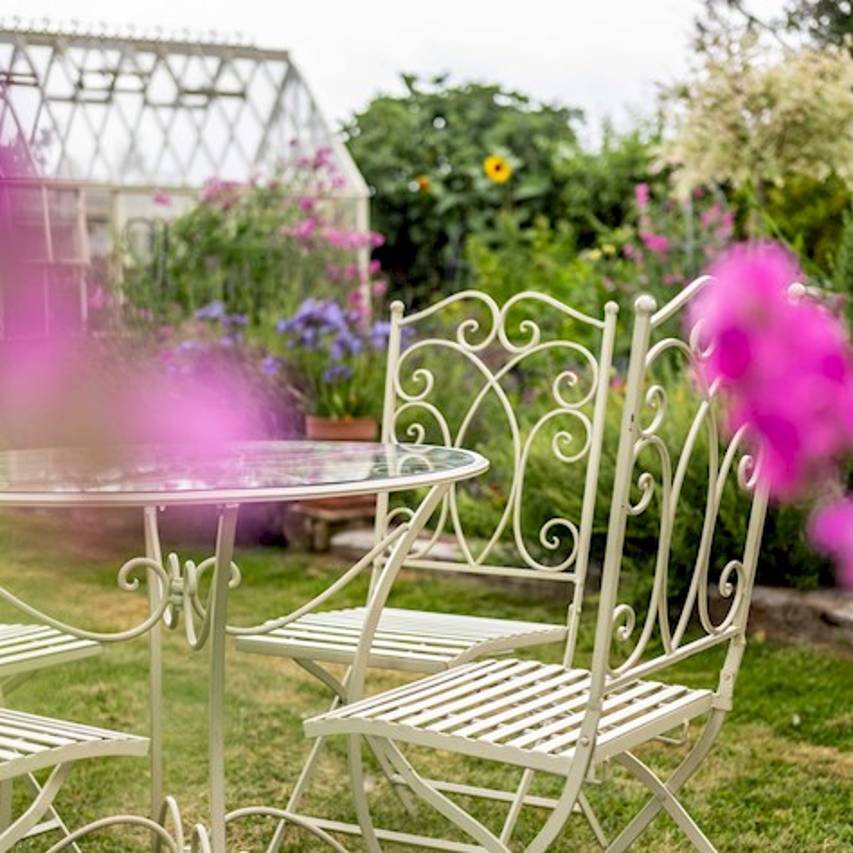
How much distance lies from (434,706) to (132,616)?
9.63ft

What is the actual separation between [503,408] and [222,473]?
3.58m

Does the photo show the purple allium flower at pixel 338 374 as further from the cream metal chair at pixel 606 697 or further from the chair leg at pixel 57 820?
the cream metal chair at pixel 606 697

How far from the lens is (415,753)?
3176 millimetres

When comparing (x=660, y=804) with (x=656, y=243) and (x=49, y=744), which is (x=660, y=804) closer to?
(x=49, y=744)

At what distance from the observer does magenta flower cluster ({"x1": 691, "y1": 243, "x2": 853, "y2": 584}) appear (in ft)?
1.46

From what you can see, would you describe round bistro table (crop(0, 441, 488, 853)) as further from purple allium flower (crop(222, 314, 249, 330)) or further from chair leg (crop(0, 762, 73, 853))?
purple allium flower (crop(222, 314, 249, 330))

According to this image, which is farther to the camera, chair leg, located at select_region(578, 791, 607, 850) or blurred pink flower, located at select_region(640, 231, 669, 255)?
blurred pink flower, located at select_region(640, 231, 669, 255)

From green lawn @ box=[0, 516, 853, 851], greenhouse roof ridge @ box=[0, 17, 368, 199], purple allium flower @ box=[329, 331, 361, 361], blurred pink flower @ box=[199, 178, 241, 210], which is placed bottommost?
green lawn @ box=[0, 516, 853, 851]

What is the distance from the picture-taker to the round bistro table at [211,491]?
1757 mm

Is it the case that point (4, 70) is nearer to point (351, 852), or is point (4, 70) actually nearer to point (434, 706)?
point (434, 706)

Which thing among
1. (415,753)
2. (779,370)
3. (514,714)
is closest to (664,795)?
(514,714)

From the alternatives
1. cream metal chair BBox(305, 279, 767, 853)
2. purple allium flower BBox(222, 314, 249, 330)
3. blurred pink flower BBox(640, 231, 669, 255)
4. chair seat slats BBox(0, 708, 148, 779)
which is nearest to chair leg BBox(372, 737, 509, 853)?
cream metal chair BBox(305, 279, 767, 853)

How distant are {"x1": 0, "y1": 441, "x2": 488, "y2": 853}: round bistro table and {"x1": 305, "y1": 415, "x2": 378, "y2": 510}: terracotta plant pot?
117 inches

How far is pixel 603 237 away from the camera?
8.64m
